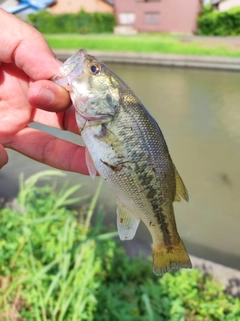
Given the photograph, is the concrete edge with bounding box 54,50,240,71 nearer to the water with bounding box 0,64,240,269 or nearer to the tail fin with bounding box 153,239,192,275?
the water with bounding box 0,64,240,269

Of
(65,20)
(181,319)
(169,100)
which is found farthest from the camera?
(65,20)

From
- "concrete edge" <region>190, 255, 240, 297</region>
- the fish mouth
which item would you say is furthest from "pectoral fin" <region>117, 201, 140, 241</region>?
"concrete edge" <region>190, 255, 240, 297</region>

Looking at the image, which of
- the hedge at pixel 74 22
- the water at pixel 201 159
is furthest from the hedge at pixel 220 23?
the hedge at pixel 74 22

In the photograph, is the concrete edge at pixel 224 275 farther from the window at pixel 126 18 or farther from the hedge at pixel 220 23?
the window at pixel 126 18

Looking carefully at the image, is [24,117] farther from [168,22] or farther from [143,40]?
[168,22]

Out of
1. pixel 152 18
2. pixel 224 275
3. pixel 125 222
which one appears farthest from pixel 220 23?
pixel 125 222

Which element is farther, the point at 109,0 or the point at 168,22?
the point at 109,0

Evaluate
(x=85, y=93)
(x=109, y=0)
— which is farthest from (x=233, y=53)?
(x=85, y=93)
